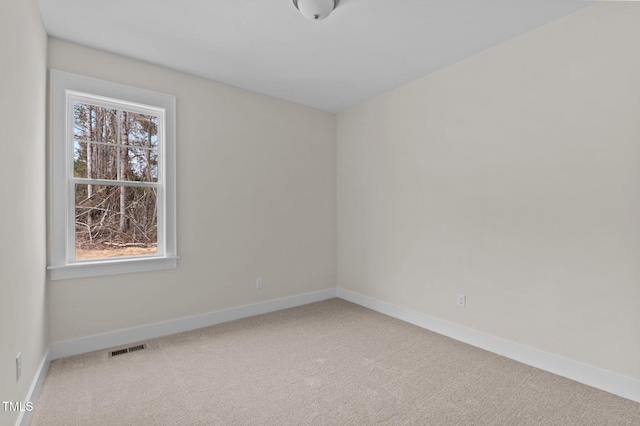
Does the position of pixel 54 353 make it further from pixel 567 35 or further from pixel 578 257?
pixel 567 35

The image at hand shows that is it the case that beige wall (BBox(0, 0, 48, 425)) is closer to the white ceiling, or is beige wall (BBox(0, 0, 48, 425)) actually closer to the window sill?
the window sill

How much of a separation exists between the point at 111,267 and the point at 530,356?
360 cm

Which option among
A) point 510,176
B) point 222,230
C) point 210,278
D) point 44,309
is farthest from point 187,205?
point 510,176

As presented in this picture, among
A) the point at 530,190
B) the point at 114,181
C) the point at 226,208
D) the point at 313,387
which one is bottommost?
the point at 313,387

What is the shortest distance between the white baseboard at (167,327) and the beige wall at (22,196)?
225 millimetres

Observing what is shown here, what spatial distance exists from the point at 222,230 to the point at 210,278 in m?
0.53

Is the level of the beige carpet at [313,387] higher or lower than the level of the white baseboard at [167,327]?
lower

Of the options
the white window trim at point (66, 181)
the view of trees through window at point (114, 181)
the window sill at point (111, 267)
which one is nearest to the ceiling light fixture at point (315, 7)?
the white window trim at point (66, 181)

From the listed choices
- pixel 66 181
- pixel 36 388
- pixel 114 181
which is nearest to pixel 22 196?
pixel 66 181

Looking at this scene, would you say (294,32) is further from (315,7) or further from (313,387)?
(313,387)

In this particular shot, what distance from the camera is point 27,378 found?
1904 mm

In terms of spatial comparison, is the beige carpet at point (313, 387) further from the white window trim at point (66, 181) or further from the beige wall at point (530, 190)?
the white window trim at point (66, 181)

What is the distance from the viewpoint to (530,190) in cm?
254

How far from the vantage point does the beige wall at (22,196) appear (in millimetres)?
1539
